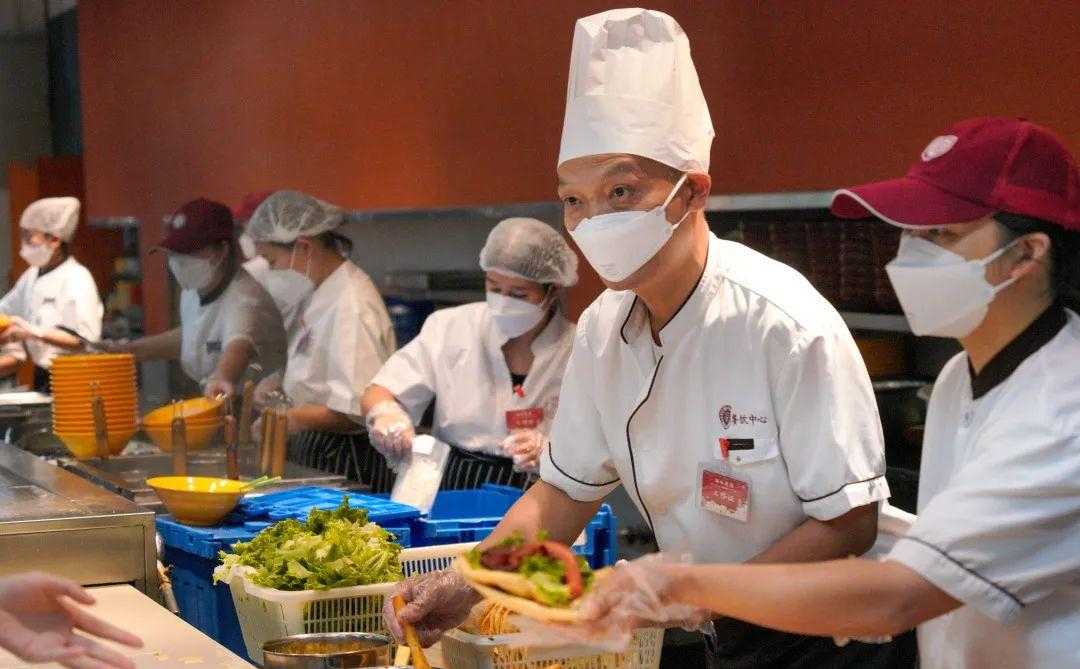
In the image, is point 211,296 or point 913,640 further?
point 211,296

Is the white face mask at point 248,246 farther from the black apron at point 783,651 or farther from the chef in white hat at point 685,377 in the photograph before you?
the black apron at point 783,651

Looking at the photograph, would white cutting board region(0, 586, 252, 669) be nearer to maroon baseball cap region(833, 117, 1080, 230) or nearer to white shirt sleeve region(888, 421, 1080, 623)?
white shirt sleeve region(888, 421, 1080, 623)

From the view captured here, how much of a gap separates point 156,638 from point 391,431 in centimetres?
181

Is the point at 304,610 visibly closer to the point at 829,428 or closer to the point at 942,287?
the point at 829,428

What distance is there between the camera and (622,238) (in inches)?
92.4

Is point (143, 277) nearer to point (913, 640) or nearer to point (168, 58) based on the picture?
point (168, 58)

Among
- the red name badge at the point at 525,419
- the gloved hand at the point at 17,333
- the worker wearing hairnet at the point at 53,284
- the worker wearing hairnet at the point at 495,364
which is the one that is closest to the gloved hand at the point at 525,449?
the worker wearing hairnet at the point at 495,364

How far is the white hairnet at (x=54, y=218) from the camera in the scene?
8438 millimetres

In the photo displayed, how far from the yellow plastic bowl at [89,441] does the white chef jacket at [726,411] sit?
2149mm

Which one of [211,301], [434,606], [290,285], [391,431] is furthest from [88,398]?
[434,606]

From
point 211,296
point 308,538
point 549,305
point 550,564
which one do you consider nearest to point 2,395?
point 211,296

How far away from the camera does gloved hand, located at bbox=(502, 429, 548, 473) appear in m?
4.08

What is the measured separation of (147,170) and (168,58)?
967mm

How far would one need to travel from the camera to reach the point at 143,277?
10.6 meters
